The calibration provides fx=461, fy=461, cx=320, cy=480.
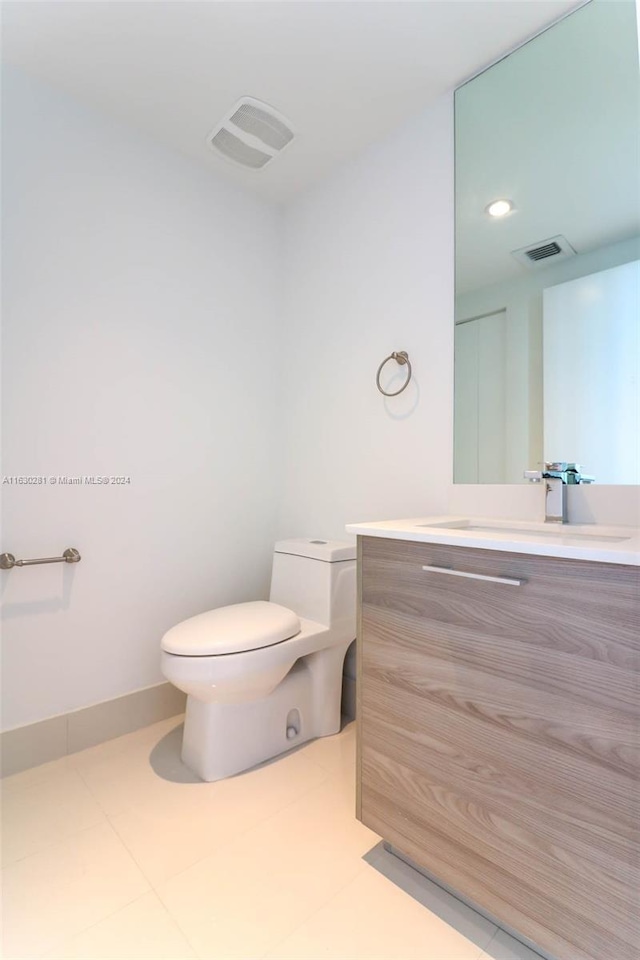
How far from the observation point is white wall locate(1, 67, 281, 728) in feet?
5.00

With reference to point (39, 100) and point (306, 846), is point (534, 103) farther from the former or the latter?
point (306, 846)

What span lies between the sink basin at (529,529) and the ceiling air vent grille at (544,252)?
31.5 inches

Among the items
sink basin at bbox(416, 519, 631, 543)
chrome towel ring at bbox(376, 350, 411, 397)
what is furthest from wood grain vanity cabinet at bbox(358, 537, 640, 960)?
chrome towel ring at bbox(376, 350, 411, 397)

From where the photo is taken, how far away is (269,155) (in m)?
1.86

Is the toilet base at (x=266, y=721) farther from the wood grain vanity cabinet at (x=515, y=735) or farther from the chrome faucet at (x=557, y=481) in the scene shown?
the chrome faucet at (x=557, y=481)

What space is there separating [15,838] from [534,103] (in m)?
2.56

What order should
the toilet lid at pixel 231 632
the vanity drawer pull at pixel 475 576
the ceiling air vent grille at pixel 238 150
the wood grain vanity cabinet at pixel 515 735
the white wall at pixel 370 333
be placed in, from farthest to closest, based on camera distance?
the ceiling air vent grille at pixel 238 150 < the white wall at pixel 370 333 < the toilet lid at pixel 231 632 < the vanity drawer pull at pixel 475 576 < the wood grain vanity cabinet at pixel 515 735

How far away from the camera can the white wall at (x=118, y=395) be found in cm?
152

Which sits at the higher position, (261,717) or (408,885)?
(261,717)

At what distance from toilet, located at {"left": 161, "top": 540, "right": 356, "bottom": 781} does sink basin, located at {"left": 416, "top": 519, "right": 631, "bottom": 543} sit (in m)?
0.51

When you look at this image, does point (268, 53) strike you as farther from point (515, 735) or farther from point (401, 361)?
point (515, 735)

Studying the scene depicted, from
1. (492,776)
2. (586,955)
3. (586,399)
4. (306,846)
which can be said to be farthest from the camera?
(586,399)

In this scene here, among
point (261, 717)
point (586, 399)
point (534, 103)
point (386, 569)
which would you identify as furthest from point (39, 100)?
point (261, 717)

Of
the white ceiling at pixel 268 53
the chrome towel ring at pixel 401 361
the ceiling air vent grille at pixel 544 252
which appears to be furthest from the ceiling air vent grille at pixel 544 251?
the white ceiling at pixel 268 53
